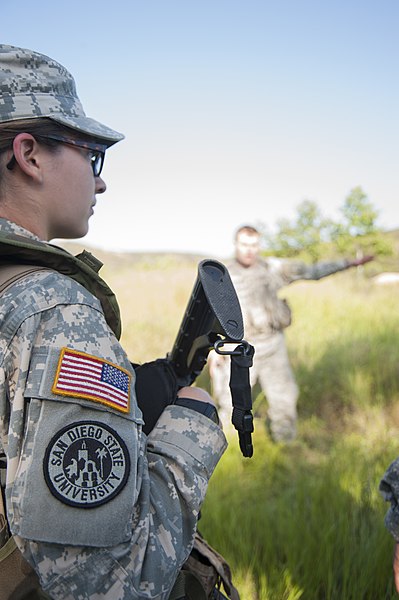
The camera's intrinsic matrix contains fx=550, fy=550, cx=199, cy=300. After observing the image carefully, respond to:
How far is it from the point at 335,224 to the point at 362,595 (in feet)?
89.4

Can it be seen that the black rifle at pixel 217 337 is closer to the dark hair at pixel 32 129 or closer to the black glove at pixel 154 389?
the black glove at pixel 154 389

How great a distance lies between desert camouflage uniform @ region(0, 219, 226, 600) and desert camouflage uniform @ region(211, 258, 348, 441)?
3731mm

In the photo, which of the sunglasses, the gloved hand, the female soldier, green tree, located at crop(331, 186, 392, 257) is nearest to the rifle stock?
the female soldier

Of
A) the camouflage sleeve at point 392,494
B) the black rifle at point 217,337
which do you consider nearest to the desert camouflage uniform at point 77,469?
the black rifle at point 217,337

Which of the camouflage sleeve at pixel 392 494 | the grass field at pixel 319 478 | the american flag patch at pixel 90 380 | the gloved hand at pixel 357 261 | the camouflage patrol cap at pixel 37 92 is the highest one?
the camouflage patrol cap at pixel 37 92

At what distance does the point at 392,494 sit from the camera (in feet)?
5.17

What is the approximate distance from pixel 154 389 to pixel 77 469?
1.25ft

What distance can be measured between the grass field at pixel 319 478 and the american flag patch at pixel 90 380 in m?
1.57

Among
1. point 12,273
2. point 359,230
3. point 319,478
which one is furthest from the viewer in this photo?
point 359,230

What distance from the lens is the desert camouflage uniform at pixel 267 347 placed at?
4.71 meters

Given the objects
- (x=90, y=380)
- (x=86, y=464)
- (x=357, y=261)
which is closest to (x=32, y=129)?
(x=90, y=380)

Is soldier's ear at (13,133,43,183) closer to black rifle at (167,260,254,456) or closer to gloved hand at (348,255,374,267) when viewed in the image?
black rifle at (167,260,254,456)

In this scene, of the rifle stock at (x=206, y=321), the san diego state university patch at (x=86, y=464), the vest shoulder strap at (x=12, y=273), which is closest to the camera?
the san diego state university patch at (x=86, y=464)

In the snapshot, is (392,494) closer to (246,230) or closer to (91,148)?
(91,148)
